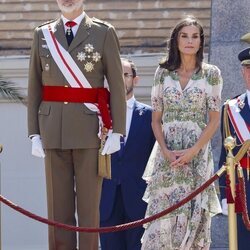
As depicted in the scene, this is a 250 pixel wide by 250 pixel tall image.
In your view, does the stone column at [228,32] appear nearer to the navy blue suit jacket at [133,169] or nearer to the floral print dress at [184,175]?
the navy blue suit jacket at [133,169]

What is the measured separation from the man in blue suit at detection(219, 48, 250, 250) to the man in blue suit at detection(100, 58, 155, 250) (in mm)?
638

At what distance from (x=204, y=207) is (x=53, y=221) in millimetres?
1070

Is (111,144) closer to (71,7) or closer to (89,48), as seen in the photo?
(89,48)

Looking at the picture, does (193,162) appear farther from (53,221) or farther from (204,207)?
(53,221)

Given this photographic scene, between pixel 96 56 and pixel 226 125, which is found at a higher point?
pixel 96 56

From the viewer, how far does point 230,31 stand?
29.3 ft

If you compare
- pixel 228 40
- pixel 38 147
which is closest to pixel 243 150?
pixel 38 147

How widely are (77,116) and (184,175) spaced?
839 mm

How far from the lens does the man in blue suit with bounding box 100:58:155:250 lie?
781 cm

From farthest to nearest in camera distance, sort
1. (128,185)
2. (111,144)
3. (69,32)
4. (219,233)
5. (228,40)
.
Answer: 1. (228,40)
2. (219,233)
3. (128,185)
4. (69,32)
5. (111,144)

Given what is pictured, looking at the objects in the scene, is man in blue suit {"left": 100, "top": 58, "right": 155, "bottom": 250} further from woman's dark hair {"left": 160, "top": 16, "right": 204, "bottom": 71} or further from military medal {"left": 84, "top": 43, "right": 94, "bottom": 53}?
military medal {"left": 84, "top": 43, "right": 94, "bottom": 53}

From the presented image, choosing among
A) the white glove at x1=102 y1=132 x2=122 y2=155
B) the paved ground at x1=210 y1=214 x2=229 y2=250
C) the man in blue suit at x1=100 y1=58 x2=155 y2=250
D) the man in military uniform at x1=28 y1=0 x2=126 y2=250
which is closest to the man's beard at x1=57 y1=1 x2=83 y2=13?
the man in military uniform at x1=28 y1=0 x2=126 y2=250

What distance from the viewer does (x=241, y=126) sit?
740 cm

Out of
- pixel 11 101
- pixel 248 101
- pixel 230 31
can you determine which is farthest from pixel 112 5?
pixel 248 101
